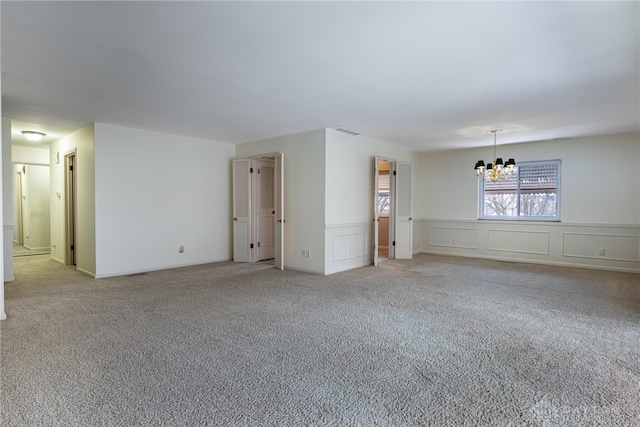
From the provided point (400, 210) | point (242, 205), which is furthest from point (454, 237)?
point (242, 205)

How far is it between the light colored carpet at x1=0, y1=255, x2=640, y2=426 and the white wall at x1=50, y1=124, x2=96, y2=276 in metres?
0.84

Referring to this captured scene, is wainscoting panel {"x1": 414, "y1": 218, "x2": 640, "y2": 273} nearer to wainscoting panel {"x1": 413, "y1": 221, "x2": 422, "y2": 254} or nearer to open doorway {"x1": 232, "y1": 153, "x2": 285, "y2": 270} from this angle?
wainscoting panel {"x1": 413, "y1": 221, "x2": 422, "y2": 254}

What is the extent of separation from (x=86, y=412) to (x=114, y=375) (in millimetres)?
409

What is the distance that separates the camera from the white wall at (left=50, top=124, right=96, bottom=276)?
5242 millimetres

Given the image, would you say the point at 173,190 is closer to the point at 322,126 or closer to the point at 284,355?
the point at 322,126

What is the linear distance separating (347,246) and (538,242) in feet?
12.8

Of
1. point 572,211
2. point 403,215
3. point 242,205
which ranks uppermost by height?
point 242,205

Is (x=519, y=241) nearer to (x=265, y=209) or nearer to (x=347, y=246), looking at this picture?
(x=347, y=246)

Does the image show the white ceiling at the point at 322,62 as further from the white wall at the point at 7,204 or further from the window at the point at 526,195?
the window at the point at 526,195

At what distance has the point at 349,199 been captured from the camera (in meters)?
6.03

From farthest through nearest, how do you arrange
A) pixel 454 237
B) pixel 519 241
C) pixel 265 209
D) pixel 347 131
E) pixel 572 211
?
1. pixel 454 237
2. pixel 265 209
3. pixel 519 241
4. pixel 572 211
5. pixel 347 131

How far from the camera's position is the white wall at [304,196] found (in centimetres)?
559

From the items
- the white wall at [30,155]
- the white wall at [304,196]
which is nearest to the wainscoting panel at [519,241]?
the white wall at [304,196]

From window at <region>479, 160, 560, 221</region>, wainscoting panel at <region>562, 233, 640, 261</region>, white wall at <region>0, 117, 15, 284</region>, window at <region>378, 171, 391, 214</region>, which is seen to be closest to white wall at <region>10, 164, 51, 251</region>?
white wall at <region>0, 117, 15, 284</region>
